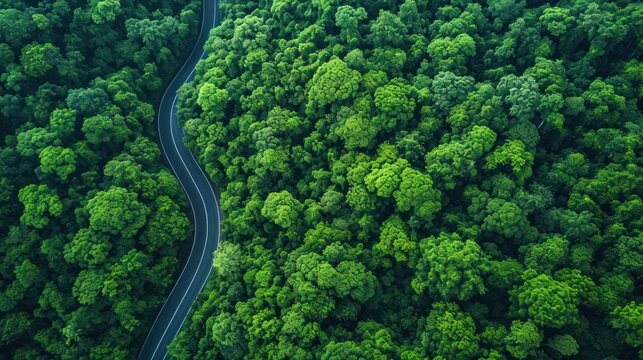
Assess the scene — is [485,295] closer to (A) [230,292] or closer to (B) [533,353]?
(B) [533,353]

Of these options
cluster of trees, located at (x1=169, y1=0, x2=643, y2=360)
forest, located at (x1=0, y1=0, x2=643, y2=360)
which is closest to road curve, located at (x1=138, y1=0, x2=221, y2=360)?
forest, located at (x1=0, y1=0, x2=643, y2=360)

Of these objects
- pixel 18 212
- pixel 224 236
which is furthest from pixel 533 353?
pixel 18 212

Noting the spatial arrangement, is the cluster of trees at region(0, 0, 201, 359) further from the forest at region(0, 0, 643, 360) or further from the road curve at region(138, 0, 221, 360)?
the road curve at region(138, 0, 221, 360)

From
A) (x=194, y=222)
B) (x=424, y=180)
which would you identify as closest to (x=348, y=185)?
(x=424, y=180)

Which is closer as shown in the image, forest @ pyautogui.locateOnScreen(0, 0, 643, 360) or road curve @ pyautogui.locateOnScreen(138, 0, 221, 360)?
forest @ pyautogui.locateOnScreen(0, 0, 643, 360)

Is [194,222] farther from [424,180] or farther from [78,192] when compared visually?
[424,180]

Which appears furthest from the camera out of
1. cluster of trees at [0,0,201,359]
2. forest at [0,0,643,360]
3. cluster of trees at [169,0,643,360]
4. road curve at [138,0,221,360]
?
→ road curve at [138,0,221,360]

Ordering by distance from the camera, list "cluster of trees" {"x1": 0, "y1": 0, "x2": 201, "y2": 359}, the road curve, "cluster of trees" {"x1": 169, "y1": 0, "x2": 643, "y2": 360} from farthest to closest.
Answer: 1. the road curve
2. "cluster of trees" {"x1": 0, "y1": 0, "x2": 201, "y2": 359}
3. "cluster of trees" {"x1": 169, "y1": 0, "x2": 643, "y2": 360}

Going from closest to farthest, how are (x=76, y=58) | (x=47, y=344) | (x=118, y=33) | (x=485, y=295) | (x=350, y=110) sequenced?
(x=485, y=295)
(x=47, y=344)
(x=350, y=110)
(x=76, y=58)
(x=118, y=33)
